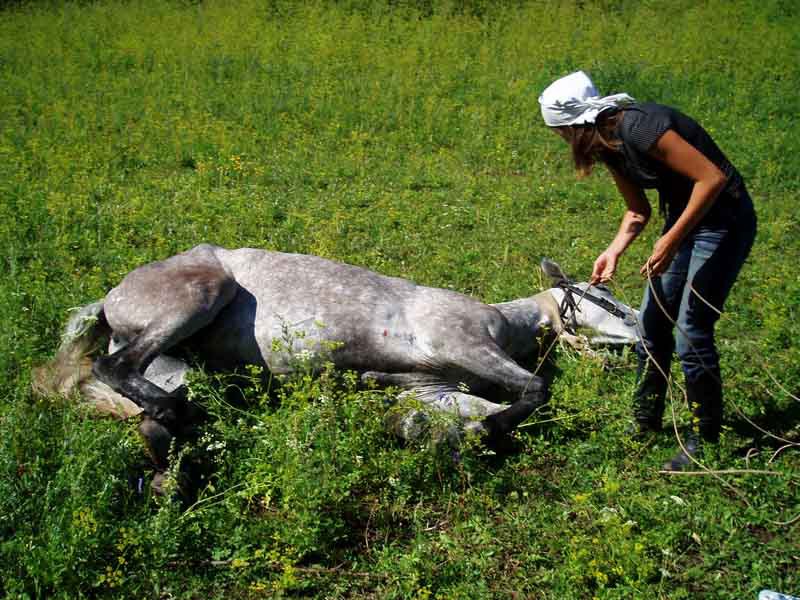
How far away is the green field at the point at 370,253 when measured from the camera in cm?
305

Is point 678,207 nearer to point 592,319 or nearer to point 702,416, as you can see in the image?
point 702,416

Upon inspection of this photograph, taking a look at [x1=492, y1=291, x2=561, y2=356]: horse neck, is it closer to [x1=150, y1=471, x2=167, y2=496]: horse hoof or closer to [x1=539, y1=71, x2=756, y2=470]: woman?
[x1=539, y1=71, x2=756, y2=470]: woman

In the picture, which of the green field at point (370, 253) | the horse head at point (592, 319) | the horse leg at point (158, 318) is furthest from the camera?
the horse head at point (592, 319)

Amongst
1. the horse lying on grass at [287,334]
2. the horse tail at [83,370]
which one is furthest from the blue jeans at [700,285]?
the horse tail at [83,370]

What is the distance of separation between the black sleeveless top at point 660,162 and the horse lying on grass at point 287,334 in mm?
1206

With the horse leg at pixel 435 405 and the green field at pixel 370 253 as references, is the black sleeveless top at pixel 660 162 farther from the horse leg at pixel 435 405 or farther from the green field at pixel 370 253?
the horse leg at pixel 435 405

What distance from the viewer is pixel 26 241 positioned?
18.7ft

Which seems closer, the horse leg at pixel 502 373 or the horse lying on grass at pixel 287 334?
the horse lying on grass at pixel 287 334

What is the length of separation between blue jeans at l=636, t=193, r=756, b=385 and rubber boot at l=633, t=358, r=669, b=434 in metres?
0.21

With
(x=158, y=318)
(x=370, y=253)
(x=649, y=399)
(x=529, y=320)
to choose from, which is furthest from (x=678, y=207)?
(x=370, y=253)

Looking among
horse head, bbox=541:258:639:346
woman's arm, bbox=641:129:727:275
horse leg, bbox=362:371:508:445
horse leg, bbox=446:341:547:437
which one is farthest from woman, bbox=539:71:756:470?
horse leg, bbox=362:371:508:445

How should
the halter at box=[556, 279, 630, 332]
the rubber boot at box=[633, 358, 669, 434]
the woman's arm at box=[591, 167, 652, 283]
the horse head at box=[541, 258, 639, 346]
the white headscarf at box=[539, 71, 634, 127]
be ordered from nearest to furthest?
the white headscarf at box=[539, 71, 634, 127], the woman's arm at box=[591, 167, 652, 283], the rubber boot at box=[633, 358, 669, 434], the halter at box=[556, 279, 630, 332], the horse head at box=[541, 258, 639, 346]

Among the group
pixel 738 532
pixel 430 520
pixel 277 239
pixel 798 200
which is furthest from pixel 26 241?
pixel 798 200

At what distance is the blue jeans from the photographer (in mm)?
3500
